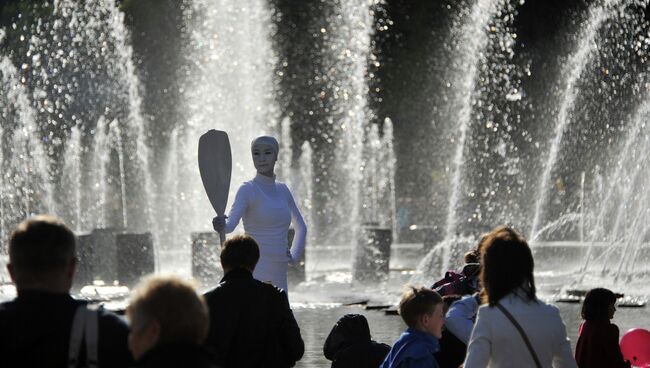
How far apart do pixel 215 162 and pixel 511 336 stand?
4.37 metres

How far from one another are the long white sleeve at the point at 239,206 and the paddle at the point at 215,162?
0.81 ft

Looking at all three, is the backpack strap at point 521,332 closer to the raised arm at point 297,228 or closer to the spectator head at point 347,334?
the spectator head at point 347,334

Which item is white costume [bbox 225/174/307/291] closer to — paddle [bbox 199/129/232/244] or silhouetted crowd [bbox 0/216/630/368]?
paddle [bbox 199/129/232/244]

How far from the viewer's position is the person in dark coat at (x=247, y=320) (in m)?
5.74

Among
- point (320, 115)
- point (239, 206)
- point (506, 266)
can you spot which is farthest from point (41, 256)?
point (320, 115)

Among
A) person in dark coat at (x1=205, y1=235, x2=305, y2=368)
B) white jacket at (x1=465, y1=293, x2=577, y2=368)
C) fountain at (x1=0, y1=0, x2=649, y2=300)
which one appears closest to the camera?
white jacket at (x1=465, y1=293, x2=577, y2=368)

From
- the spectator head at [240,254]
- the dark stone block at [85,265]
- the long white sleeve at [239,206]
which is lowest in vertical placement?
the dark stone block at [85,265]

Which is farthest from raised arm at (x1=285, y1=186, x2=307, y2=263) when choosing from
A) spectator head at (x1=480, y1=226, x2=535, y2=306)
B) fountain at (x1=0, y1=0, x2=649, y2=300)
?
fountain at (x1=0, y1=0, x2=649, y2=300)

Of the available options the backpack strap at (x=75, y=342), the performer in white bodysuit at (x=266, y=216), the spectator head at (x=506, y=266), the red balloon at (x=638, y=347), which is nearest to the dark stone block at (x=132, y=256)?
the performer in white bodysuit at (x=266, y=216)

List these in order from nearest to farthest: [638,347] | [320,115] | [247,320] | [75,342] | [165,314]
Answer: [165,314]
[75,342]
[247,320]
[638,347]
[320,115]

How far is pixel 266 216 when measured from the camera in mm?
8602

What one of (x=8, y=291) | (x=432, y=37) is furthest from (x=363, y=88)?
(x=8, y=291)

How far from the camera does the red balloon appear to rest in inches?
328

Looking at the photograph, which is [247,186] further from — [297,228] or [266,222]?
[297,228]
